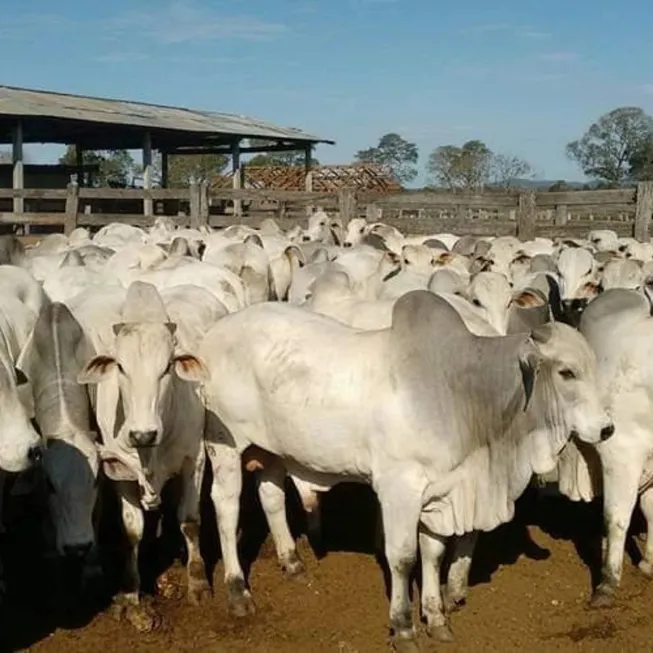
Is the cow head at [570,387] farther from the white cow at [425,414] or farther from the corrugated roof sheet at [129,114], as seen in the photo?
the corrugated roof sheet at [129,114]

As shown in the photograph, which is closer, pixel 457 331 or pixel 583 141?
pixel 457 331

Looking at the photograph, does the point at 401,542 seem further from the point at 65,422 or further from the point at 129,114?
the point at 129,114

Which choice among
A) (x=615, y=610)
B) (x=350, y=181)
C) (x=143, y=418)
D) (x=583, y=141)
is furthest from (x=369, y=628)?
(x=583, y=141)

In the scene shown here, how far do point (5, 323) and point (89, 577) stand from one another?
1.68m

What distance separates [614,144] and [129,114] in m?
34.4

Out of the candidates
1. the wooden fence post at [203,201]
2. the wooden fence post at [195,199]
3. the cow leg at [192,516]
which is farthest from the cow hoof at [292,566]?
the wooden fence post at [195,199]

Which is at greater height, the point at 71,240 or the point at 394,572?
the point at 71,240

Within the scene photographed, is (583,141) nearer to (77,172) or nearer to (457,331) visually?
(77,172)

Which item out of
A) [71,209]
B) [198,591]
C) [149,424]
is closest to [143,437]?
[149,424]

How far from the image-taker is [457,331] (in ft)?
17.0

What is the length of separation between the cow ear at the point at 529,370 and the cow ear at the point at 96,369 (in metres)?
2.01

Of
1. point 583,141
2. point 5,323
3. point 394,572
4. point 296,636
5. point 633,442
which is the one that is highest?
point 583,141

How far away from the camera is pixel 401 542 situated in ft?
16.7

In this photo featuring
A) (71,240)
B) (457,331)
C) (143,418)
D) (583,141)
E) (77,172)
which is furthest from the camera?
(583,141)
